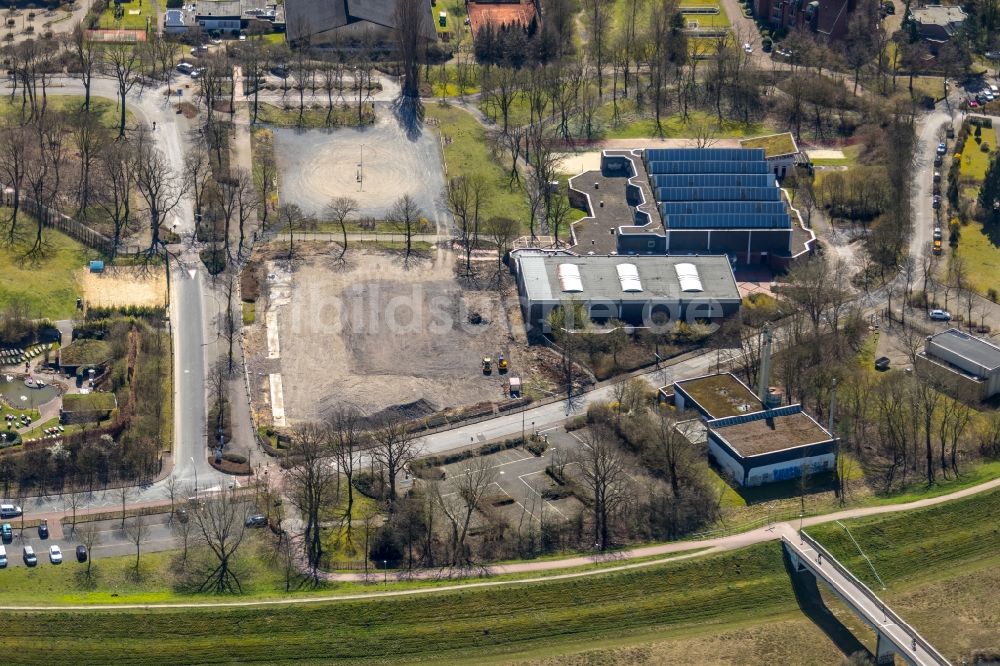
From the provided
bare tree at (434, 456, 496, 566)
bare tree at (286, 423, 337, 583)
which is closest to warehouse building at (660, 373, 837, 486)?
bare tree at (434, 456, 496, 566)

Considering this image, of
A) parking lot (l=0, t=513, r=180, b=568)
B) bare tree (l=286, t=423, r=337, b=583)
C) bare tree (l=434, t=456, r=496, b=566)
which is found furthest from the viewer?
bare tree (l=286, t=423, r=337, b=583)

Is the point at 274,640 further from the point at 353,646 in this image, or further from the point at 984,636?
the point at 984,636

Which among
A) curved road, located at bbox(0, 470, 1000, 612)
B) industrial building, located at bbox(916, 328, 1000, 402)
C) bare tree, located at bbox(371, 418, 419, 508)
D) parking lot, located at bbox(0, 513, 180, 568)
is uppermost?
industrial building, located at bbox(916, 328, 1000, 402)

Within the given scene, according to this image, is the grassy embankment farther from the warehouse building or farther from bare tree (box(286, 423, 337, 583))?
the warehouse building

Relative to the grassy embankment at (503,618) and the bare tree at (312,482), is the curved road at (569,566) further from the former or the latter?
the bare tree at (312,482)

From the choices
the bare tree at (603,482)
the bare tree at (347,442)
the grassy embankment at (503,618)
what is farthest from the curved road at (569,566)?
the bare tree at (347,442)
